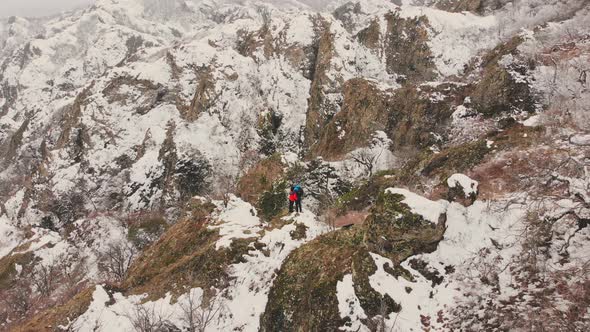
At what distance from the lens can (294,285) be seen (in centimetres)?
1467

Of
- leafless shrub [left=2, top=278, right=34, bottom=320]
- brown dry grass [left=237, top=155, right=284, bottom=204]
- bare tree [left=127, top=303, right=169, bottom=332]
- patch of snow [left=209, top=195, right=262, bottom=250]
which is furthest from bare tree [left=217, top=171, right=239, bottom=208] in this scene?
bare tree [left=127, top=303, right=169, bottom=332]

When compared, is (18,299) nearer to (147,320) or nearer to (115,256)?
(115,256)

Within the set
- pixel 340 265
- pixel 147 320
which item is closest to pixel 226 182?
pixel 147 320

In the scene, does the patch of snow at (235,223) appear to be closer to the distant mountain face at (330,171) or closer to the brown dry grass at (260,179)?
the distant mountain face at (330,171)

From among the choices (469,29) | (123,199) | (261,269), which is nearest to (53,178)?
(123,199)

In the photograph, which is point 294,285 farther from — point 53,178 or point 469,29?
point 53,178

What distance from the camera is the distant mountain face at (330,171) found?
44.9 ft

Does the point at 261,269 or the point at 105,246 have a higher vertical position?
the point at 261,269

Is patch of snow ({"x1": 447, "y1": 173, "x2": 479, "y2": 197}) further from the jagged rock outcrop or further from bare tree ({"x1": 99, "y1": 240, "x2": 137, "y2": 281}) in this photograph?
bare tree ({"x1": 99, "y1": 240, "x2": 137, "y2": 281})

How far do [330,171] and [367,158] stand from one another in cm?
666

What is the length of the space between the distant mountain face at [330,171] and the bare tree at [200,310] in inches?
14.7

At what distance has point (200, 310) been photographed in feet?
52.4

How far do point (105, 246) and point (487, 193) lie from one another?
51.2m

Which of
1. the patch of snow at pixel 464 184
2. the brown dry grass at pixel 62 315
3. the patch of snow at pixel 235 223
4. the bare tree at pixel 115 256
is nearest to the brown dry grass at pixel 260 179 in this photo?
the patch of snow at pixel 235 223
